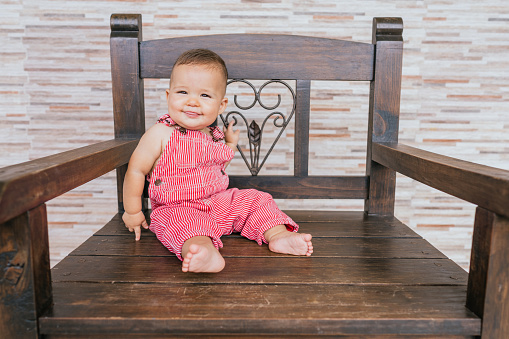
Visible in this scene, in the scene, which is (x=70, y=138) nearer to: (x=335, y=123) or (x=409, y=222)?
(x=335, y=123)

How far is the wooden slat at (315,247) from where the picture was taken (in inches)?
32.2

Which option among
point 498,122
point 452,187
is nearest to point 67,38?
point 452,187

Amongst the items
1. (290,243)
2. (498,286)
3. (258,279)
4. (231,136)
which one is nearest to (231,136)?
(231,136)

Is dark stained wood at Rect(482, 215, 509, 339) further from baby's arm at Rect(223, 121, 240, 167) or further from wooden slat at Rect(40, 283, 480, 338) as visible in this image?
baby's arm at Rect(223, 121, 240, 167)

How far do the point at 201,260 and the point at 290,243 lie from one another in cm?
20

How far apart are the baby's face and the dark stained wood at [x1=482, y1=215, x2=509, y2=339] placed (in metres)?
0.63

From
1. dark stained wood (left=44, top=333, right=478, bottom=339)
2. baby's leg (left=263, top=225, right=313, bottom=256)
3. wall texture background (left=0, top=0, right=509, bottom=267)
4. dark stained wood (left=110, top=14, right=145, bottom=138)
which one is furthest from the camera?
wall texture background (left=0, top=0, right=509, bottom=267)

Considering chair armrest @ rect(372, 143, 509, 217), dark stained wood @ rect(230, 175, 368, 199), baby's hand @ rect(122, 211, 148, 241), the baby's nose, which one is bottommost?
baby's hand @ rect(122, 211, 148, 241)

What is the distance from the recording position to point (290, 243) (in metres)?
0.82

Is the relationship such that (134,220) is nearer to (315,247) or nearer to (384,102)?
(315,247)

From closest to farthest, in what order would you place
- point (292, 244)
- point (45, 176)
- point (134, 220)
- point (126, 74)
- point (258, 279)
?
point (45, 176) < point (258, 279) < point (292, 244) < point (134, 220) < point (126, 74)

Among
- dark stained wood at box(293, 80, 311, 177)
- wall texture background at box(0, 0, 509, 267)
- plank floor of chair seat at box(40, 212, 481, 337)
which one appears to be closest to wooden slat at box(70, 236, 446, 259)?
plank floor of chair seat at box(40, 212, 481, 337)

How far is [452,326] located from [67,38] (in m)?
1.61

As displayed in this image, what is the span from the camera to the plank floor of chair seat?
1.89ft
